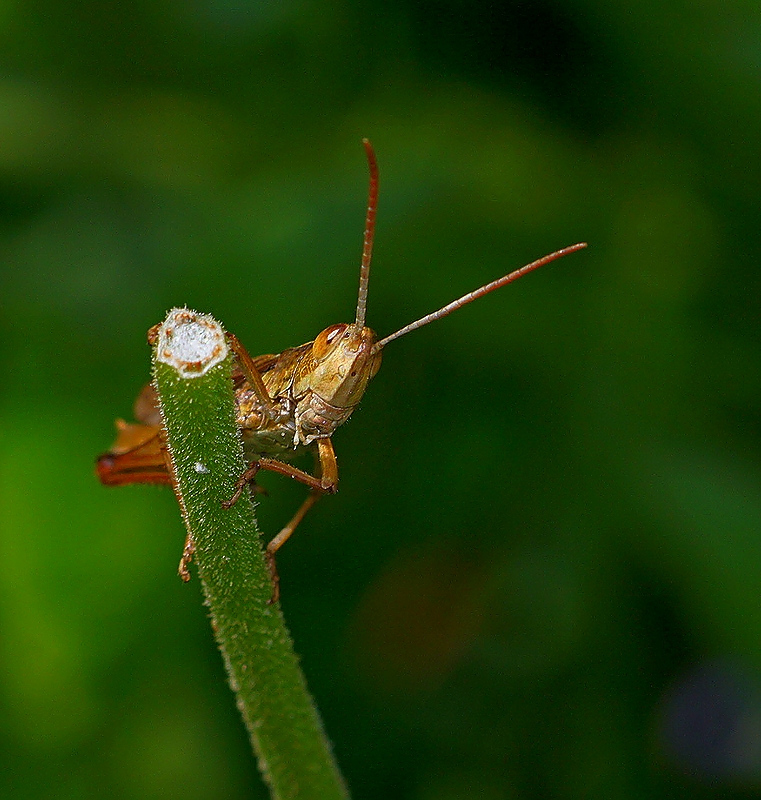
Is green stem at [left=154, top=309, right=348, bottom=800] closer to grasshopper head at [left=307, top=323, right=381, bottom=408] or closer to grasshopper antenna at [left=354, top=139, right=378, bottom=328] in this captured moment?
grasshopper antenna at [left=354, top=139, right=378, bottom=328]

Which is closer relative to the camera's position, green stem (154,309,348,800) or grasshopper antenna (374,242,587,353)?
green stem (154,309,348,800)

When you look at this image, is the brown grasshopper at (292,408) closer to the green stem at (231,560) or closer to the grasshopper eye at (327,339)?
the grasshopper eye at (327,339)

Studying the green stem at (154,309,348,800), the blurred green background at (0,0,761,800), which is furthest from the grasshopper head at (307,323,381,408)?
the blurred green background at (0,0,761,800)

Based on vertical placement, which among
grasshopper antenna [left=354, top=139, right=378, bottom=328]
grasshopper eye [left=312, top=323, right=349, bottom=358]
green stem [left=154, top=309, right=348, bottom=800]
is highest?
grasshopper antenna [left=354, top=139, right=378, bottom=328]

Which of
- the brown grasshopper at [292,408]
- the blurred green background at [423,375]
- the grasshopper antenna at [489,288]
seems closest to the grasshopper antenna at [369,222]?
the brown grasshopper at [292,408]

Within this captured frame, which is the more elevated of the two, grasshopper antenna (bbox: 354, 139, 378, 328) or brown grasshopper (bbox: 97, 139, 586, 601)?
grasshopper antenna (bbox: 354, 139, 378, 328)

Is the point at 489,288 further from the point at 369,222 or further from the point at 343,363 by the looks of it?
the point at 343,363
